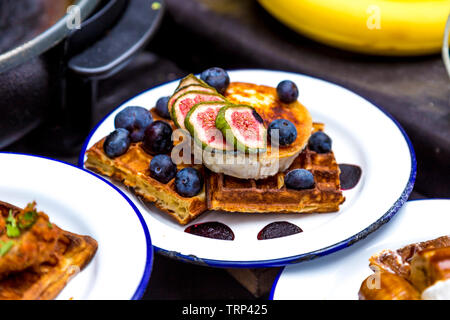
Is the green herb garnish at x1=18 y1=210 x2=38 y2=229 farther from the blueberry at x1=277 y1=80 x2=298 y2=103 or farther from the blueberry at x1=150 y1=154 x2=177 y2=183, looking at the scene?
the blueberry at x1=277 y1=80 x2=298 y2=103

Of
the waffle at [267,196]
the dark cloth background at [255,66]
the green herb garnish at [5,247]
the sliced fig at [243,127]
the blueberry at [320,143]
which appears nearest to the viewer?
the green herb garnish at [5,247]

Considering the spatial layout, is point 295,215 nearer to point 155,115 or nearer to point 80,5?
point 155,115

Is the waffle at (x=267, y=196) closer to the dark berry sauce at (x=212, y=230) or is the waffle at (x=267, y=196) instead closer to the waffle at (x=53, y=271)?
the dark berry sauce at (x=212, y=230)

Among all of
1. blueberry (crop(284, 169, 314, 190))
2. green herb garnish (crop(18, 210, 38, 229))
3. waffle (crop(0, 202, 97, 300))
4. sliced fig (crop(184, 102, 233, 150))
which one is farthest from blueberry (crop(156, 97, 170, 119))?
green herb garnish (crop(18, 210, 38, 229))

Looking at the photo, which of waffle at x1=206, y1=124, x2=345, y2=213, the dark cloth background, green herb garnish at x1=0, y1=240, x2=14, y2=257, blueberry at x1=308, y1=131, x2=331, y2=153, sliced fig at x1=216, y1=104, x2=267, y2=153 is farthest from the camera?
the dark cloth background

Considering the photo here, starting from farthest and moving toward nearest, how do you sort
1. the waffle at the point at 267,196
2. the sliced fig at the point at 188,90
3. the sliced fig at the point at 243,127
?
the sliced fig at the point at 188,90
the waffle at the point at 267,196
the sliced fig at the point at 243,127

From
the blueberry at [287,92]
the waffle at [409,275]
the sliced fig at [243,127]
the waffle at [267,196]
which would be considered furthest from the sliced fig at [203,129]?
the waffle at [409,275]
